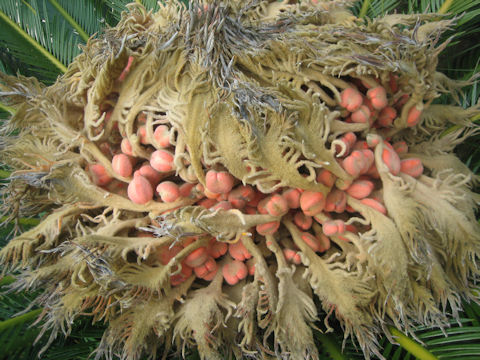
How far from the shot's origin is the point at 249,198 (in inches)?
44.5

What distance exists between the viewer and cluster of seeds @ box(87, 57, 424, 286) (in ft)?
3.56

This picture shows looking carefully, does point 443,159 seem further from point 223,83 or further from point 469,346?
point 223,83

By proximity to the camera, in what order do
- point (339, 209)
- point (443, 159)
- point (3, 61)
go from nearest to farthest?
point (339, 209) < point (443, 159) < point (3, 61)

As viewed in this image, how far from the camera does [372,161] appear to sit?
3.74ft

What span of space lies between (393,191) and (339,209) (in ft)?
0.55

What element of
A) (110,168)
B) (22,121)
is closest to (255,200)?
(110,168)

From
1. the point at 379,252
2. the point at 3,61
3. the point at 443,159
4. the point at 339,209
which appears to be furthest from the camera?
the point at 3,61

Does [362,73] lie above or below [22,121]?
above

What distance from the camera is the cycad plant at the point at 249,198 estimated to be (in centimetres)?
103

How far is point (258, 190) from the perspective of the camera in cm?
116

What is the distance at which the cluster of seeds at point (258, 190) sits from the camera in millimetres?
1085

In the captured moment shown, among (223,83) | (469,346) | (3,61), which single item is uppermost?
(223,83)

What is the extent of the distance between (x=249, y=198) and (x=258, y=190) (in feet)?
0.16

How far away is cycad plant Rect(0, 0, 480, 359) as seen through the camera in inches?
40.6
